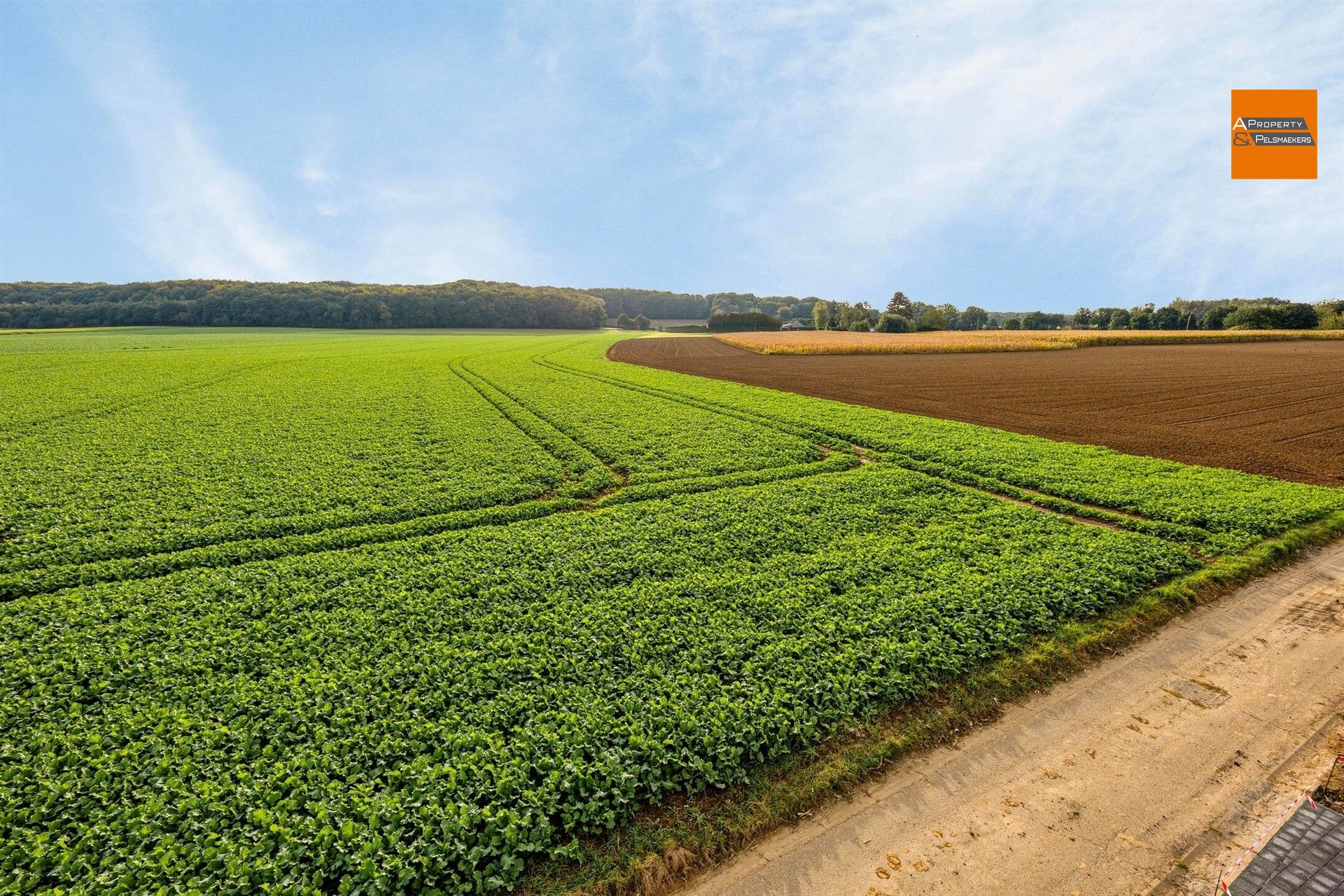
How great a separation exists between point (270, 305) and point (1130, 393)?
154211 millimetres

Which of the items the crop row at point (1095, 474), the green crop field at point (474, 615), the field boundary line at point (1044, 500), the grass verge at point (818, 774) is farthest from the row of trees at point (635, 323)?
the grass verge at point (818, 774)

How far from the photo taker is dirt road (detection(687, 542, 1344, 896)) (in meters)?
5.35

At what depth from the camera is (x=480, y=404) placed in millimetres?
30078

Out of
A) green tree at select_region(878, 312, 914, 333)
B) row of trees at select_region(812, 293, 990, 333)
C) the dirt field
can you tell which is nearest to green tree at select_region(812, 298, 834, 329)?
row of trees at select_region(812, 293, 990, 333)

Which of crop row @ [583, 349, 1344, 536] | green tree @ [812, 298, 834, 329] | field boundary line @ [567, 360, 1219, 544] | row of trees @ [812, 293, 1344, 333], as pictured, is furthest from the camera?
green tree @ [812, 298, 834, 329]

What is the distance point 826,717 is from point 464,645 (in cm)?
521

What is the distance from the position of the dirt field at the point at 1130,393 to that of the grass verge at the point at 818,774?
1434cm

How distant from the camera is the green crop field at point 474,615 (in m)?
5.54

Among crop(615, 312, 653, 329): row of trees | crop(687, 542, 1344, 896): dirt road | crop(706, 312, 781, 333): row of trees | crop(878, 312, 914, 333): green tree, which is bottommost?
crop(687, 542, 1344, 896): dirt road

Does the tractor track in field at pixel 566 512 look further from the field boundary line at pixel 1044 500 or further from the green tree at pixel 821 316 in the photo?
the green tree at pixel 821 316

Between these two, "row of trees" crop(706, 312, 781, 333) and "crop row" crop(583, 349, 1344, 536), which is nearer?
"crop row" crop(583, 349, 1344, 536)

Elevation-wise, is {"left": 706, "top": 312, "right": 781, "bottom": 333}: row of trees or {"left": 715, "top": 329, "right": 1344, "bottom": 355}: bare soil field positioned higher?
{"left": 706, "top": 312, "right": 781, "bottom": 333}: row of trees

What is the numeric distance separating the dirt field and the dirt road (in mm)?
14080

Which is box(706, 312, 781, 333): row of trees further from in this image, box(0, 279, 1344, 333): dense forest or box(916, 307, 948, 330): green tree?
box(916, 307, 948, 330): green tree
